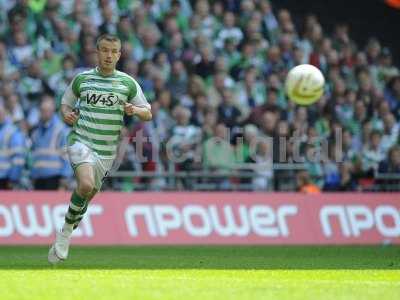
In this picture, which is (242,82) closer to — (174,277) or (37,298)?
(174,277)

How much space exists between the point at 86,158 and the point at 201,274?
222 centimetres

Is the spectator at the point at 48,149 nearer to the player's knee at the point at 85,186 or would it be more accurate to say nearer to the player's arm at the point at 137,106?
the player's arm at the point at 137,106

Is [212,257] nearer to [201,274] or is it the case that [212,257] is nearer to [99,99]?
[99,99]

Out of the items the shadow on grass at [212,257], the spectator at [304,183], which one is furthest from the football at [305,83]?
the spectator at [304,183]

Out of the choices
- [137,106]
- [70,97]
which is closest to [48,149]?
[70,97]

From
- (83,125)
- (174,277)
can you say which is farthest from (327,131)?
(174,277)

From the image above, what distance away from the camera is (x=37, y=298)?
9.02m

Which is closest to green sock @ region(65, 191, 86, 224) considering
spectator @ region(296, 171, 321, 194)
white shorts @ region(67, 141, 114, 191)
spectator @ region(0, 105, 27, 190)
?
white shorts @ region(67, 141, 114, 191)

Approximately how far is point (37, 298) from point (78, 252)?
7553mm

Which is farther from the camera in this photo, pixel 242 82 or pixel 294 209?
pixel 242 82

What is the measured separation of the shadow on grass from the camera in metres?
13.5

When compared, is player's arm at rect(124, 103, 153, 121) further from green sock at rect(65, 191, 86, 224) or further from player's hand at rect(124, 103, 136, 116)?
green sock at rect(65, 191, 86, 224)

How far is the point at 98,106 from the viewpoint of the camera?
1333 centimetres

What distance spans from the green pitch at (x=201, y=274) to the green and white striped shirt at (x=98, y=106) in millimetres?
1480
